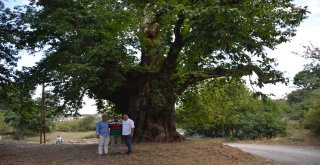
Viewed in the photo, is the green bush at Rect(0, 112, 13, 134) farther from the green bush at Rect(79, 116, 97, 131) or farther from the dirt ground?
the dirt ground

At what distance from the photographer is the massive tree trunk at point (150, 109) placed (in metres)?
21.6

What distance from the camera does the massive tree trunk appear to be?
21.6 metres

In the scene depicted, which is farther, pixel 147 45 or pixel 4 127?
pixel 4 127

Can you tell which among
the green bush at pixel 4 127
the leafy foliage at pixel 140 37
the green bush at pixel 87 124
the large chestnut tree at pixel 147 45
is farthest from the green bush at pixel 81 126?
the leafy foliage at pixel 140 37

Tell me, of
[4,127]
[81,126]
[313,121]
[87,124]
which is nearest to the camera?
[313,121]

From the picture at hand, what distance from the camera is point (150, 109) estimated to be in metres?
22.1

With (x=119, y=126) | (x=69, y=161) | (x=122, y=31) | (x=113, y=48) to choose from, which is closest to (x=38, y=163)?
(x=69, y=161)

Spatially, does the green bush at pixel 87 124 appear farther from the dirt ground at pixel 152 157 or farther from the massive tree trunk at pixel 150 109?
the dirt ground at pixel 152 157

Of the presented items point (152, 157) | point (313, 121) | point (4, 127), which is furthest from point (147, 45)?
point (4, 127)

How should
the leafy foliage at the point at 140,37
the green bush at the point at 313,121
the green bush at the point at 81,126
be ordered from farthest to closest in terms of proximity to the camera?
1. the green bush at the point at 81,126
2. the green bush at the point at 313,121
3. the leafy foliage at the point at 140,37

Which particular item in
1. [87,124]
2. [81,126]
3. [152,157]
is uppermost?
[87,124]

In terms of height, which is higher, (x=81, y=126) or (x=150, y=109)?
(x=150, y=109)

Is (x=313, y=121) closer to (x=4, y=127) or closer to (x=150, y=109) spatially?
(x=150, y=109)

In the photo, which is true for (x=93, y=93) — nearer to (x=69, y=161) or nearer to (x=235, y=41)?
(x=69, y=161)
